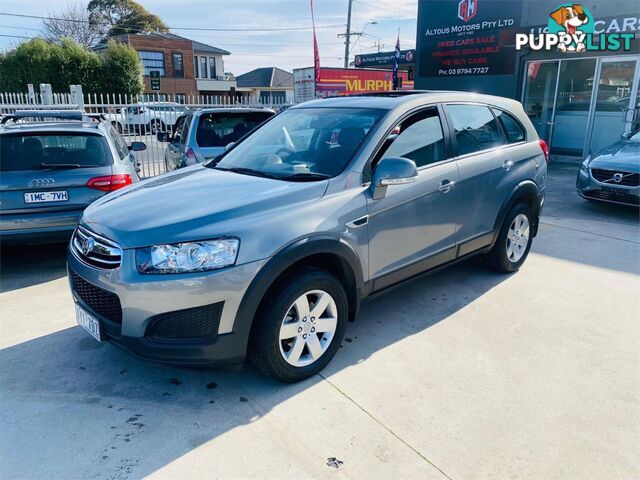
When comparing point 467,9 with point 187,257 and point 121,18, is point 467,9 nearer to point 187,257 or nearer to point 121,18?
point 187,257

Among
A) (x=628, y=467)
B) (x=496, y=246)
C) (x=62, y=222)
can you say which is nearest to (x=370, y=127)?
(x=496, y=246)

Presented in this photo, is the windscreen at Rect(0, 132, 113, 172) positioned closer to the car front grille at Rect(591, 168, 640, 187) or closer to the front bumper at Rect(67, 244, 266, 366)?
the front bumper at Rect(67, 244, 266, 366)

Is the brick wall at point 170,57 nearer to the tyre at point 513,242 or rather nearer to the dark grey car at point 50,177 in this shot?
the dark grey car at point 50,177

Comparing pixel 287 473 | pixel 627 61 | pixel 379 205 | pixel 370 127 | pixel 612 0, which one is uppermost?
pixel 612 0

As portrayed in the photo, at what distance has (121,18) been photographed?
50094mm

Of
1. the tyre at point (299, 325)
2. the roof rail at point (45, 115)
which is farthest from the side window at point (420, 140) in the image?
the roof rail at point (45, 115)

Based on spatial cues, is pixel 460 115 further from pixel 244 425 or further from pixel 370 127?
pixel 244 425

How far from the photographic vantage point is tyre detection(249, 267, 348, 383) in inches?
110

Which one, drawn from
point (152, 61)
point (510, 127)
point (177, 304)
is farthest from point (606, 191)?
point (152, 61)

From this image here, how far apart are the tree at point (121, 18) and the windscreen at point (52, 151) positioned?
50933mm

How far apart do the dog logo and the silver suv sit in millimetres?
9821

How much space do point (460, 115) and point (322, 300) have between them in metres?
2.17

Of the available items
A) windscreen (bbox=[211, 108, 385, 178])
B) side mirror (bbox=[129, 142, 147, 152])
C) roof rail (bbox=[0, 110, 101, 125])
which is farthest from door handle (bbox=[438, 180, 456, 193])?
roof rail (bbox=[0, 110, 101, 125])

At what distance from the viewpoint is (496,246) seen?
471 cm
